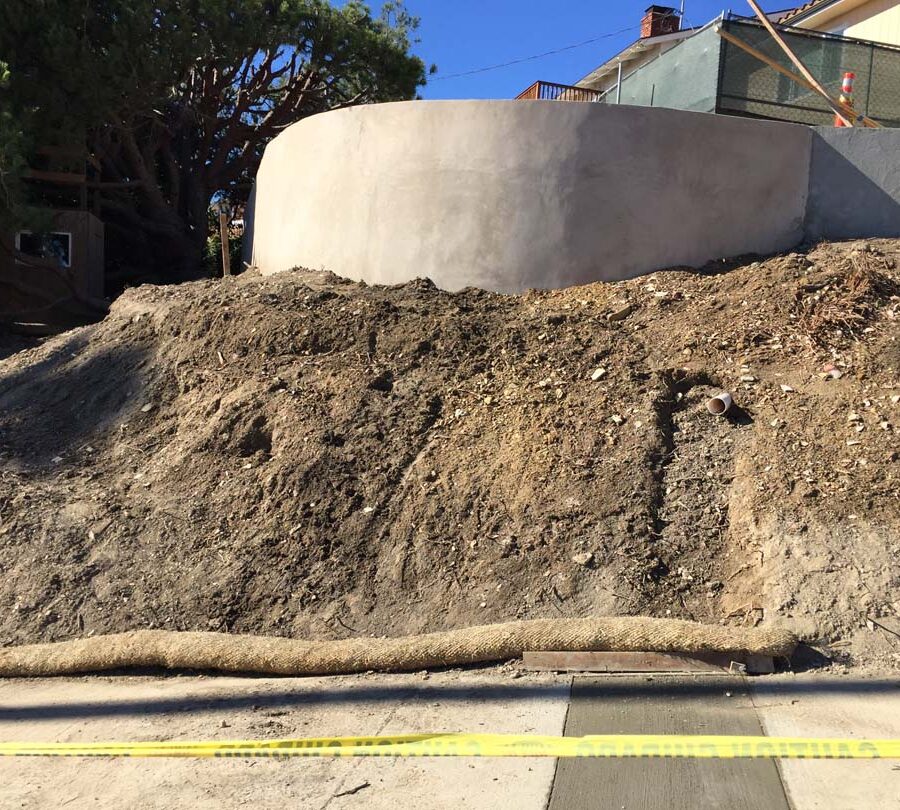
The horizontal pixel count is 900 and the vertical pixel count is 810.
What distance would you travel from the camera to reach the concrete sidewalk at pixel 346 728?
321 cm

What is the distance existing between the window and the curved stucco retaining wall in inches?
297

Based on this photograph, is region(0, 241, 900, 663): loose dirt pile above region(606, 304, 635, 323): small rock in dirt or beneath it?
beneath

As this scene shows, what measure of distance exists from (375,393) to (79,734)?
3.29 metres

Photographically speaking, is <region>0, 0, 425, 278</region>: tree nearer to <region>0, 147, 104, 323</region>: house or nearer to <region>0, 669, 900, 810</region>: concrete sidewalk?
<region>0, 147, 104, 323</region>: house

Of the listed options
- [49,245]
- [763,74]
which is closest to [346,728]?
[763,74]

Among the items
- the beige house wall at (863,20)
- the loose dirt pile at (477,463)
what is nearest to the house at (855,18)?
the beige house wall at (863,20)

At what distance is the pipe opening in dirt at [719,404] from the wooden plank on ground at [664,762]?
228 cm

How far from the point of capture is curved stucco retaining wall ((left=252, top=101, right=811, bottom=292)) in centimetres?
752

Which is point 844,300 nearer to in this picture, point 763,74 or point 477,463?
point 477,463

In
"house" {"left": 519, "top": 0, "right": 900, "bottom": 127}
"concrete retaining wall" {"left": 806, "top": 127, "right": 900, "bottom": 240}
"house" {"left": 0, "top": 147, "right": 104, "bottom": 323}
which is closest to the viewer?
"concrete retaining wall" {"left": 806, "top": 127, "right": 900, "bottom": 240}

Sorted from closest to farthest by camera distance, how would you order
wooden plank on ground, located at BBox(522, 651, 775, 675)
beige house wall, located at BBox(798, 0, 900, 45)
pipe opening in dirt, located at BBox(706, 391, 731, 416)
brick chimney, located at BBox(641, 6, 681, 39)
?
wooden plank on ground, located at BBox(522, 651, 775, 675) → pipe opening in dirt, located at BBox(706, 391, 731, 416) → beige house wall, located at BBox(798, 0, 900, 45) → brick chimney, located at BBox(641, 6, 681, 39)

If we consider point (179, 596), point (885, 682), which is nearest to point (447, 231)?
point (179, 596)

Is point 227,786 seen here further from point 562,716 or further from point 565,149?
point 565,149

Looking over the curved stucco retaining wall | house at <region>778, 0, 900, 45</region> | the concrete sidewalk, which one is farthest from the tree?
the concrete sidewalk
